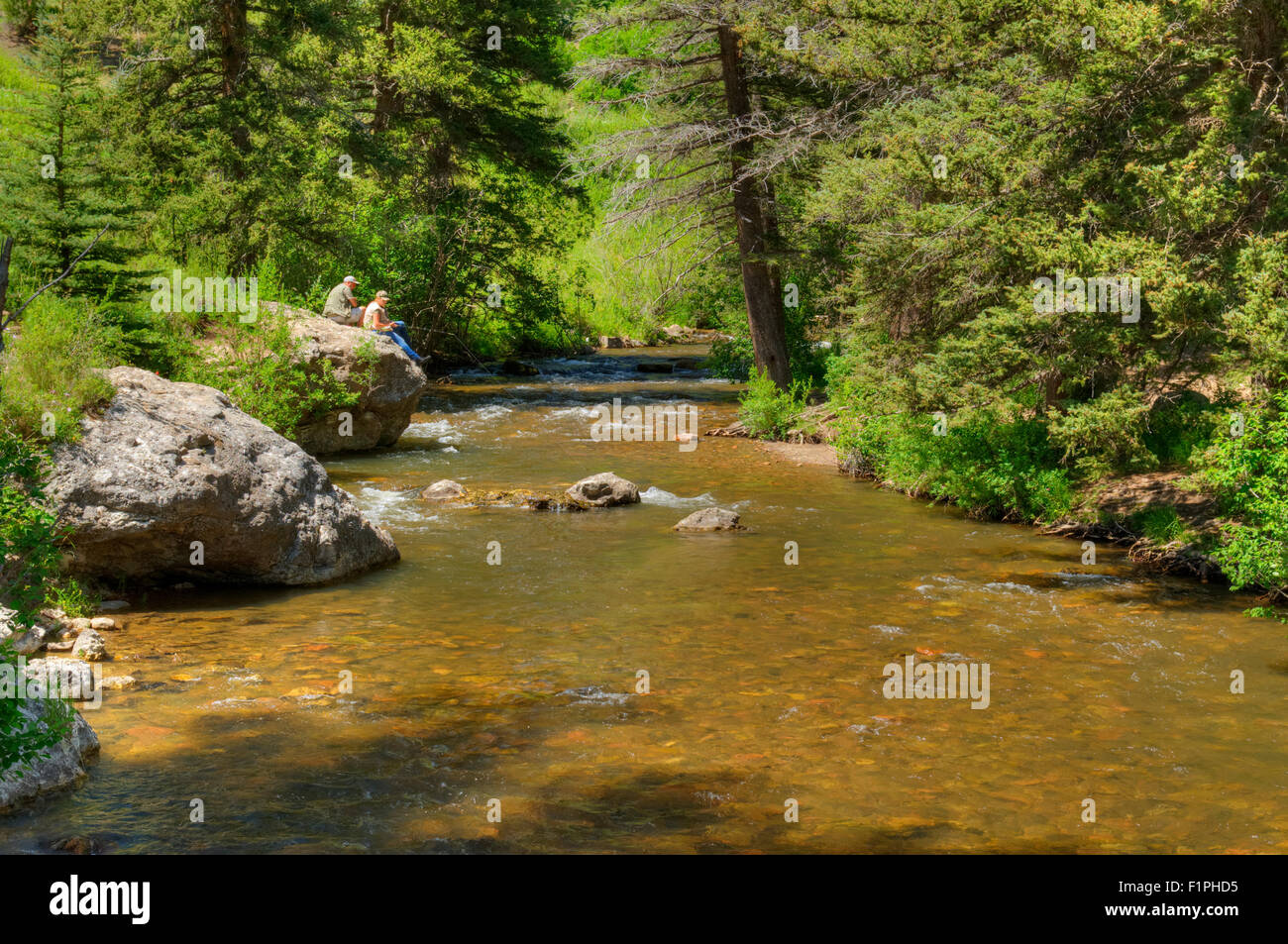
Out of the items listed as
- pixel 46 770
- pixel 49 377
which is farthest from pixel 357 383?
pixel 46 770

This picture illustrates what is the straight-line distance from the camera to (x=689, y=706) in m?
7.70

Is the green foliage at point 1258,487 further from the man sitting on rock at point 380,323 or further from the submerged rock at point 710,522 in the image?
the man sitting on rock at point 380,323

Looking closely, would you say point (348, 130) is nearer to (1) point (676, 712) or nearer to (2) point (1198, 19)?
(2) point (1198, 19)

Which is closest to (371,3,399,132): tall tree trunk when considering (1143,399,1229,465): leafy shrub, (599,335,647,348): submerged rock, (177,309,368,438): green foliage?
(599,335,647,348): submerged rock

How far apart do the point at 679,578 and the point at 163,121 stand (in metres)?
16.3

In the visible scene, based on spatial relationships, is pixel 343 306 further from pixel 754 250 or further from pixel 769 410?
pixel 769 410

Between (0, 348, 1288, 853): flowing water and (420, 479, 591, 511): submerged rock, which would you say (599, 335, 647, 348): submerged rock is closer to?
(420, 479, 591, 511): submerged rock

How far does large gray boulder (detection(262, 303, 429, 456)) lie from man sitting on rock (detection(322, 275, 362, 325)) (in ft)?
7.01

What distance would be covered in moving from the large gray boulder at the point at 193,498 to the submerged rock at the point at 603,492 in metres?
3.96

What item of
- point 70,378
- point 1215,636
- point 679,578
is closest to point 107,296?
point 70,378

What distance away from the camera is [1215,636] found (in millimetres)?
9461

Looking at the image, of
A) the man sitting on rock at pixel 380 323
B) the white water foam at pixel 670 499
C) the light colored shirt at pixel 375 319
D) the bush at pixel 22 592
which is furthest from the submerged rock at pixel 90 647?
the light colored shirt at pixel 375 319

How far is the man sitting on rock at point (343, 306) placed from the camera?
20706 millimetres

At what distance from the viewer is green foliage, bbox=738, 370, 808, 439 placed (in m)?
20.6
